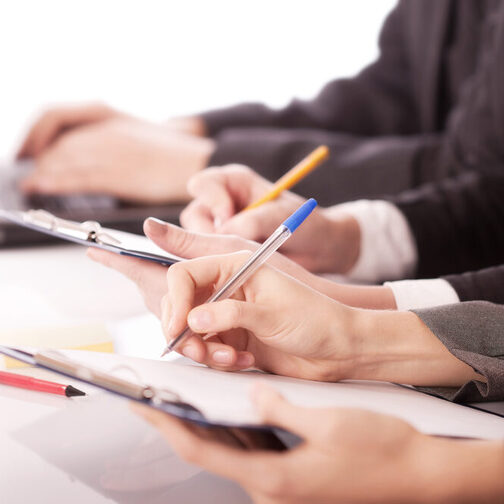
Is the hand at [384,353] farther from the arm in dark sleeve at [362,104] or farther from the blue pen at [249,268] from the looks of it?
the arm in dark sleeve at [362,104]

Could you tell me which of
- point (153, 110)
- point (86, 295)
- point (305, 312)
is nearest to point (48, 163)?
point (86, 295)

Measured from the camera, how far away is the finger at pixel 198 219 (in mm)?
734

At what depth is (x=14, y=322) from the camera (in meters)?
0.71

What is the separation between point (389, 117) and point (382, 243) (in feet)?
2.41

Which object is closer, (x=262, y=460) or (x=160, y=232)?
(x=262, y=460)

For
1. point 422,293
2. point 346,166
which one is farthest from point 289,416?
point 346,166

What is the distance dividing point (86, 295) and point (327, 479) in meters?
0.52

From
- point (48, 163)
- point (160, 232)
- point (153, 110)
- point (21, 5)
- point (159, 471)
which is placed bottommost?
point (159, 471)

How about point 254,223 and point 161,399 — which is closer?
point 161,399

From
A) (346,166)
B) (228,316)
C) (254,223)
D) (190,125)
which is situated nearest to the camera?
(228,316)

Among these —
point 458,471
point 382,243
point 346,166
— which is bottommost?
point 458,471

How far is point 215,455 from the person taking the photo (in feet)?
1.16

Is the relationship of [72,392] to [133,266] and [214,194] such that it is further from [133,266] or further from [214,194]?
[214,194]

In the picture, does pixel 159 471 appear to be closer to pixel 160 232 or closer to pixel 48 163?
pixel 160 232
